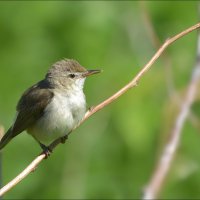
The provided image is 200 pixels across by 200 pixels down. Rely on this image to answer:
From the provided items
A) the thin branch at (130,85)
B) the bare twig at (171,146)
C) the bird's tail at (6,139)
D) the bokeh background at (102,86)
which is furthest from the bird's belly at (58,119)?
the bare twig at (171,146)

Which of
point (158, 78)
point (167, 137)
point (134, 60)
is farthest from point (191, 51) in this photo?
point (167, 137)

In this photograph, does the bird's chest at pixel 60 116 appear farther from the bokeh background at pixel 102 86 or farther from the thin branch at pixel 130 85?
the thin branch at pixel 130 85

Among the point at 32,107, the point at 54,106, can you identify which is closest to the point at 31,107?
the point at 32,107

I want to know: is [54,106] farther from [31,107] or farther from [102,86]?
[102,86]

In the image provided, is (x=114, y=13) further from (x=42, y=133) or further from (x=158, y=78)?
(x=42, y=133)

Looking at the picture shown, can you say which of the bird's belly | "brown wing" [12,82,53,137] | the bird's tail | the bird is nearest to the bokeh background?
the bird

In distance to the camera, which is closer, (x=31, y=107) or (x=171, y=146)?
(x=171, y=146)
